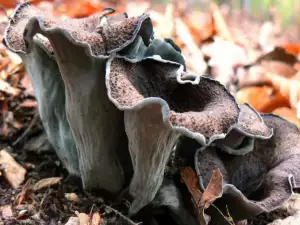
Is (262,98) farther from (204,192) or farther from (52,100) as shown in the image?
(52,100)

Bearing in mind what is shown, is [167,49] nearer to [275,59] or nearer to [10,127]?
[10,127]

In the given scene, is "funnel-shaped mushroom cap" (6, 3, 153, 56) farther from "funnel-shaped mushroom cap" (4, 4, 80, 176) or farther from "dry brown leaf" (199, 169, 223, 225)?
"dry brown leaf" (199, 169, 223, 225)

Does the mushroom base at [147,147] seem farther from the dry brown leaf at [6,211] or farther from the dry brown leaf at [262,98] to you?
the dry brown leaf at [262,98]

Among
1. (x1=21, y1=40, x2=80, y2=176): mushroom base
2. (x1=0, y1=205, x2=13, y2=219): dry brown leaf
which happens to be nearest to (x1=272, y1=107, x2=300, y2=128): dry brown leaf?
(x1=21, y1=40, x2=80, y2=176): mushroom base

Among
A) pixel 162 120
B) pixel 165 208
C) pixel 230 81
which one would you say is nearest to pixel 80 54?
pixel 162 120

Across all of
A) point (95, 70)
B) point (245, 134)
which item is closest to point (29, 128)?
point (95, 70)
